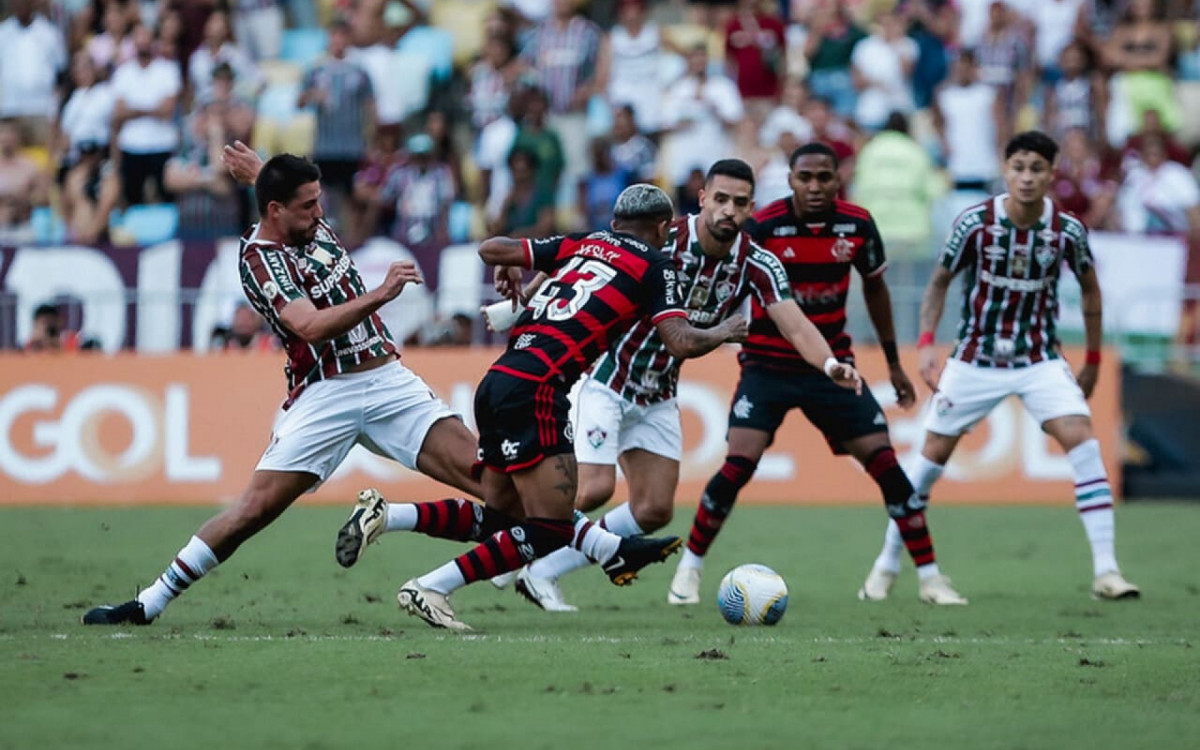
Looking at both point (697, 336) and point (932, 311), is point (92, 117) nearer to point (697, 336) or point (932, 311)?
point (932, 311)

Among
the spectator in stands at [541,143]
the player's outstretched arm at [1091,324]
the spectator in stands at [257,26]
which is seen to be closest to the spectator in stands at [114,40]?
the spectator in stands at [257,26]

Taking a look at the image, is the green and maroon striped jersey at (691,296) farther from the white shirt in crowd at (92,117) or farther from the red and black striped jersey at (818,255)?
the white shirt in crowd at (92,117)

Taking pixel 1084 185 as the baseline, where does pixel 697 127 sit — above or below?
above

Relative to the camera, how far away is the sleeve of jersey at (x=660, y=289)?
896cm

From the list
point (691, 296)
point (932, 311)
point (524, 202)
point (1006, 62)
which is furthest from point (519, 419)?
point (1006, 62)

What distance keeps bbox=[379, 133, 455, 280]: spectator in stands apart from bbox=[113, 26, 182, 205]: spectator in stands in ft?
9.17

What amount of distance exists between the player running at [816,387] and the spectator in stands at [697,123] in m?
9.42

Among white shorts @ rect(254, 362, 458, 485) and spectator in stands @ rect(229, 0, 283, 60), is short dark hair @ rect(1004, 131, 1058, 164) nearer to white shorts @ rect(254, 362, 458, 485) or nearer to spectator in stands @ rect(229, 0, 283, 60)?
white shorts @ rect(254, 362, 458, 485)

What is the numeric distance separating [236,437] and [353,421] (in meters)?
8.74

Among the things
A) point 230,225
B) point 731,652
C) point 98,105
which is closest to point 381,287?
point 731,652

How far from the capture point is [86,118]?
22.1m

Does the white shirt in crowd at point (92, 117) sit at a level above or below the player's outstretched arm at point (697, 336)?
above

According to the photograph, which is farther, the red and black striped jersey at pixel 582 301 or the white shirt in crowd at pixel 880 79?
the white shirt in crowd at pixel 880 79

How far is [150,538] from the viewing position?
14.1 metres
